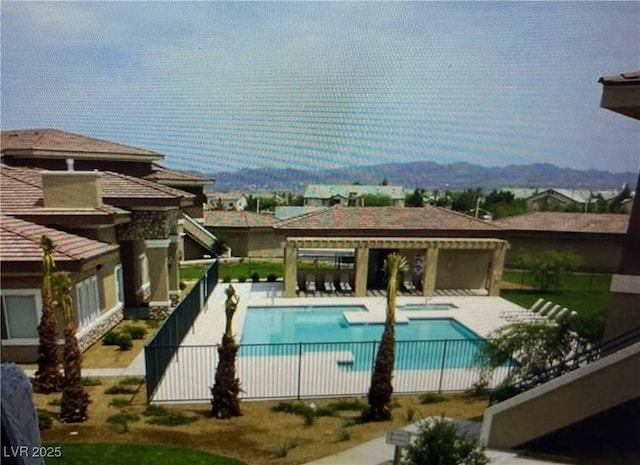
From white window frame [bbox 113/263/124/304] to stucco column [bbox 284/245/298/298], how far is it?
6.15 meters

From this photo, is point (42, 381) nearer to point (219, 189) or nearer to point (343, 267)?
point (219, 189)

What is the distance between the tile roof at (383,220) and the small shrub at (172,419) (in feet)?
29.7

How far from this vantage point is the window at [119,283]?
1090 centimetres

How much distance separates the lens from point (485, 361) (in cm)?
802

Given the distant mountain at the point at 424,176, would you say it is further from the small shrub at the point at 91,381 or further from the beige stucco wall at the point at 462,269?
the beige stucco wall at the point at 462,269

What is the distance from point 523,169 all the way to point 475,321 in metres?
7.31

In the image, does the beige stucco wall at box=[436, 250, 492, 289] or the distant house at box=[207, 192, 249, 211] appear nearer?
the distant house at box=[207, 192, 249, 211]

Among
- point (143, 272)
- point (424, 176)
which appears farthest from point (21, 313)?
point (424, 176)

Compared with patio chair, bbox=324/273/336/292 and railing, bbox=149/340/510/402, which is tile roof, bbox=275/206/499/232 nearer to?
patio chair, bbox=324/273/336/292

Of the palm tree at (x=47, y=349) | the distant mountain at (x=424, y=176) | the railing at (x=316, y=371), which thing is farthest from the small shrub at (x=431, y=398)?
the palm tree at (x=47, y=349)

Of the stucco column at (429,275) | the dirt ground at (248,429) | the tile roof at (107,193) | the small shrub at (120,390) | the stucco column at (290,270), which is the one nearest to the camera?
the dirt ground at (248,429)

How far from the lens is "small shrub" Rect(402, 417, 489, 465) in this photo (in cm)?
413

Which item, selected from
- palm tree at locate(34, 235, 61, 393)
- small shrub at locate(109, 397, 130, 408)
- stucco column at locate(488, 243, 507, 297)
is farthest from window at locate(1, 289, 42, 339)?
stucco column at locate(488, 243, 507, 297)

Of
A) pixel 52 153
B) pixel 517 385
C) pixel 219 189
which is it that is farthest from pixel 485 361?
pixel 52 153
